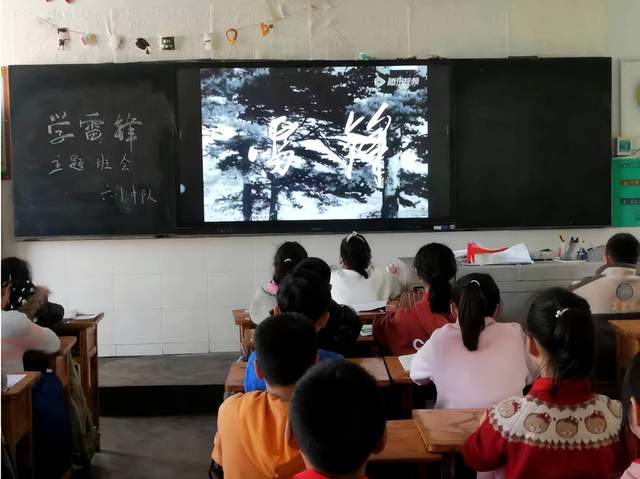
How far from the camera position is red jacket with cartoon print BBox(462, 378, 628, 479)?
5.08 feet

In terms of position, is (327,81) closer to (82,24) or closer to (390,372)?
(82,24)

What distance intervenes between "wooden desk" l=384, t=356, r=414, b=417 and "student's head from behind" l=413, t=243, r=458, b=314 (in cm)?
37

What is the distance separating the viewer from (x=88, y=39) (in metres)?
4.82

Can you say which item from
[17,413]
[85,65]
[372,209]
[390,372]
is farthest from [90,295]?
[390,372]

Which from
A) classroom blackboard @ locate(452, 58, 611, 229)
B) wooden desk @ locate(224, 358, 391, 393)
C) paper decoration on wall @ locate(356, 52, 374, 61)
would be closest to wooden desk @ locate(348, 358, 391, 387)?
wooden desk @ locate(224, 358, 391, 393)

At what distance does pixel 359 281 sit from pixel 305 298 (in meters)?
1.29

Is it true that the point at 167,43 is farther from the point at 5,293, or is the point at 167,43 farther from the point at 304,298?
the point at 304,298

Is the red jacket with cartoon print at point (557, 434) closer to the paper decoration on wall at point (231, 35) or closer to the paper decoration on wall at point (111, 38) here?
the paper decoration on wall at point (231, 35)

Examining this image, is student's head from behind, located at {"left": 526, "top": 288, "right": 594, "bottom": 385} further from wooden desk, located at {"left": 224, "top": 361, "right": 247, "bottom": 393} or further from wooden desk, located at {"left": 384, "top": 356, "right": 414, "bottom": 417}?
wooden desk, located at {"left": 224, "top": 361, "right": 247, "bottom": 393}

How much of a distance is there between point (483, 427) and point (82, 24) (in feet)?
14.0

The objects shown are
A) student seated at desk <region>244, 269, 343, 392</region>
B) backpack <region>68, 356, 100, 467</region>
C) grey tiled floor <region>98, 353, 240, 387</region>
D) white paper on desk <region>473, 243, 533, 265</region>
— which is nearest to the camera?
student seated at desk <region>244, 269, 343, 392</region>

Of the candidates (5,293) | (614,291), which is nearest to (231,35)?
(5,293)

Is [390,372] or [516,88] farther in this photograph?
[516,88]

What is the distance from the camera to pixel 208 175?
190 inches
